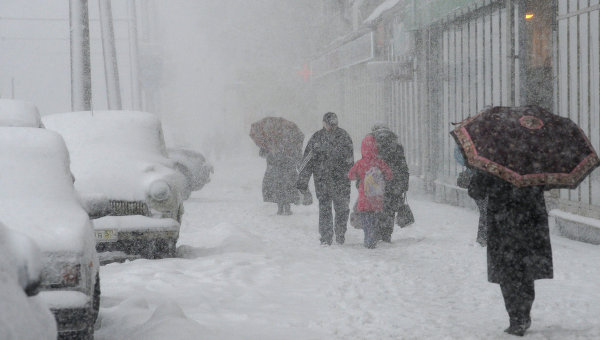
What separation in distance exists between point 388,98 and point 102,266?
14906 mm

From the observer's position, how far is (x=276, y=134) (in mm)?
16406

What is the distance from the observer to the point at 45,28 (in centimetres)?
10969

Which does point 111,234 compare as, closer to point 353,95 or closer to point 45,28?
point 353,95

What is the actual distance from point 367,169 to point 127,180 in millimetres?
2942

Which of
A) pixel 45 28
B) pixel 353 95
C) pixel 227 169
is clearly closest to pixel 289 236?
pixel 353 95

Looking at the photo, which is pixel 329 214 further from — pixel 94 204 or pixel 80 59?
pixel 80 59

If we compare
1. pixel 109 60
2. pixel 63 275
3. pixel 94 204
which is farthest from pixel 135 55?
pixel 63 275

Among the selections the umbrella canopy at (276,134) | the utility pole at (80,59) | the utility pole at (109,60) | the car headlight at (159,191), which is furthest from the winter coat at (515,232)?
the utility pole at (109,60)

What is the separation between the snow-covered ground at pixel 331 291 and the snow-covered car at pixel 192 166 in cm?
714

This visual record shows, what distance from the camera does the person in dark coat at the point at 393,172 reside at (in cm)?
1152

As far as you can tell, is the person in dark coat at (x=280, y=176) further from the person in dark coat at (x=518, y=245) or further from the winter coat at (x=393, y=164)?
the person in dark coat at (x=518, y=245)

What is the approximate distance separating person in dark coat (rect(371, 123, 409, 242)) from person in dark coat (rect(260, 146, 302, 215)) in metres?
4.68

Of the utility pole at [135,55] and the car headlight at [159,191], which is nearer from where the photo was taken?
the car headlight at [159,191]

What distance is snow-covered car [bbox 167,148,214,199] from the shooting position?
2012cm
